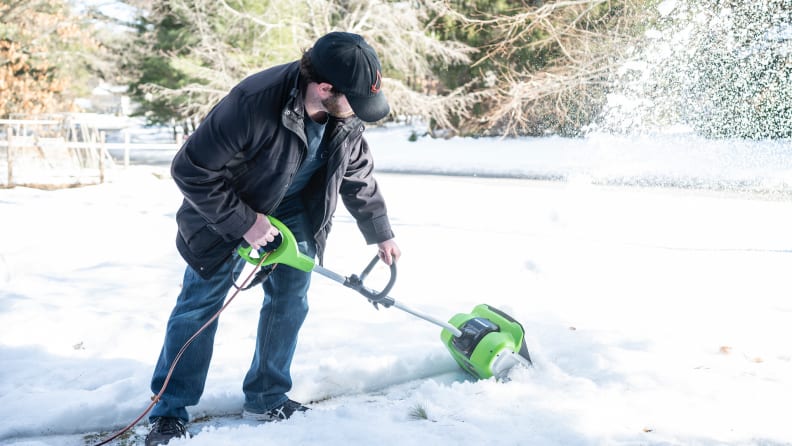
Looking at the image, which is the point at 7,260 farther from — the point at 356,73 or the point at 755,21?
the point at 755,21

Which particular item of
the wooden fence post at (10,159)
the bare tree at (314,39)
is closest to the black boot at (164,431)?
the wooden fence post at (10,159)

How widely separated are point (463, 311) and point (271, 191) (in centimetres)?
190

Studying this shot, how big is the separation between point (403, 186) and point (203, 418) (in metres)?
8.09

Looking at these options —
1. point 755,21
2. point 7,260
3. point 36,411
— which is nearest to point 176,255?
point 7,260

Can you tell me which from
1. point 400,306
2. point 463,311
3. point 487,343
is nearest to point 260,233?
point 400,306

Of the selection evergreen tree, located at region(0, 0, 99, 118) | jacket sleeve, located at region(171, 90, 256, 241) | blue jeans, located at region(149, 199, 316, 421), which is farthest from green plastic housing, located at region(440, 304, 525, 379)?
evergreen tree, located at region(0, 0, 99, 118)

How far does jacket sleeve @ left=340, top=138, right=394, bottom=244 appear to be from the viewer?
8.64ft

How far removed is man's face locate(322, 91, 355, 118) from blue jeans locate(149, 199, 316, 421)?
0.45 metres

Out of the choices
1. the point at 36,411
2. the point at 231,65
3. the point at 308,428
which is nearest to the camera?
the point at 308,428

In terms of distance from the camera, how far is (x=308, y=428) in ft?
7.66

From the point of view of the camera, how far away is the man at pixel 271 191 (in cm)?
209

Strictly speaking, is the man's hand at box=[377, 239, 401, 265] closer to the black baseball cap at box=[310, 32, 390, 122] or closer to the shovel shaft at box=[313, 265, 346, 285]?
the shovel shaft at box=[313, 265, 346, 285]

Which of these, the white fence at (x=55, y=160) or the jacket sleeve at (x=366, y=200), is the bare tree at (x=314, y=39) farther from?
the jacket sleeve at (x=366, y=200)

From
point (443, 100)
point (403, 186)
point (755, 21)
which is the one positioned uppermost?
point (755, 21)
